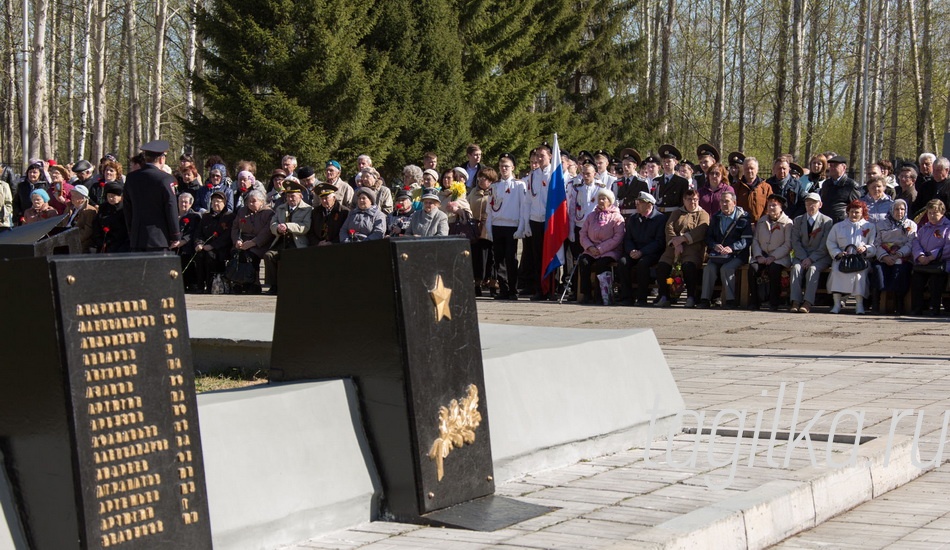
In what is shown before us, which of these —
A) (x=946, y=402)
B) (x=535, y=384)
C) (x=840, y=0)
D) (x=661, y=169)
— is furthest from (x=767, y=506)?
(x=840, y=0)

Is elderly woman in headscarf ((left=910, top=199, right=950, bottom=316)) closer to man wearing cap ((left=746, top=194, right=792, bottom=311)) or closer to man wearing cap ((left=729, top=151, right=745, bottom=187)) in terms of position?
man wearing cap ((left=746, top=194, right=792, bottom=311))

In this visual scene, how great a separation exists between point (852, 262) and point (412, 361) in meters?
11.5

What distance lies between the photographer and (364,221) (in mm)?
17469

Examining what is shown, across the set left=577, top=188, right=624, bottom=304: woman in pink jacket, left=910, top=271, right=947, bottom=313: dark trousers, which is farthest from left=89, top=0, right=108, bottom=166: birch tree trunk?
left=910, top=271, right=947, bottom=313: dark trousers

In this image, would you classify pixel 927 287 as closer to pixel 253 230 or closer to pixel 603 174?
pixel 603 174

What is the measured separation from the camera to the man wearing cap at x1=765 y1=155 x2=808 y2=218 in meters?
17.4

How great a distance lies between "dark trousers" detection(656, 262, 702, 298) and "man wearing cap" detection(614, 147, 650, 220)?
3.39 feet

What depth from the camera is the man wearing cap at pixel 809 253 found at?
644 inches

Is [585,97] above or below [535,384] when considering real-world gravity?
above

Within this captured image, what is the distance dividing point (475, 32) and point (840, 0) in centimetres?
2882

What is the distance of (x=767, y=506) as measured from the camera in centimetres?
571

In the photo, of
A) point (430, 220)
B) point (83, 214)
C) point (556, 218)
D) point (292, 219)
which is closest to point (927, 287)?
point (556, 218)

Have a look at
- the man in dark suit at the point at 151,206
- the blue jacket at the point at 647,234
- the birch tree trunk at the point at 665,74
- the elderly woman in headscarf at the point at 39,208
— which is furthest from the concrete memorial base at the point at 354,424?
the birch tree trunk at the point at 665,74

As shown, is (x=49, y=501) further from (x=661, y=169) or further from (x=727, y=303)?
(x=661, y=169)
